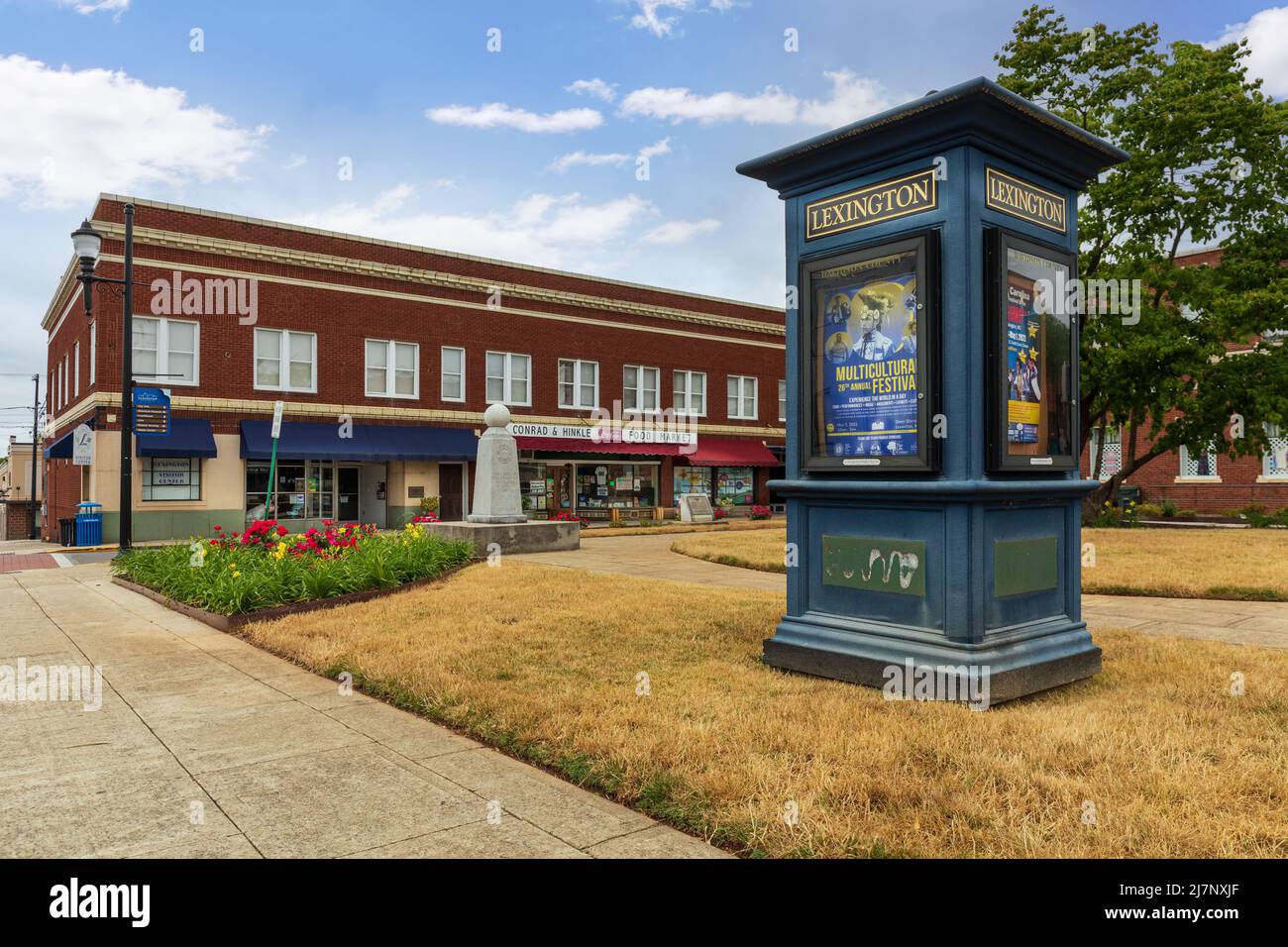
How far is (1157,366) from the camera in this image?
2281cm

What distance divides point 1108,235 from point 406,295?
74.8 feet

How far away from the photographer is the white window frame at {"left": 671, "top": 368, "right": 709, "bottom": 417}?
39188mm

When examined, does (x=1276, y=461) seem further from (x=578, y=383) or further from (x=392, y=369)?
(x=392, y=369)

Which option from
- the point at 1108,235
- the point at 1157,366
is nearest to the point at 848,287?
the point at 1157,366

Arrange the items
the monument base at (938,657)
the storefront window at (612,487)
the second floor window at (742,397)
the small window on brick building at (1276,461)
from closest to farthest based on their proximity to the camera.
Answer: the monument base at (938,657)
the small window on brick building at (1276,461)
the storefront window at (612,487)
the second floor window at (742,397)

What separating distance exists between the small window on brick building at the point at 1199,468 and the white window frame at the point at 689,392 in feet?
65.4

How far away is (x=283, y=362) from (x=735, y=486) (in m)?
20.7

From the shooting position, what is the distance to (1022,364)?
631 cm

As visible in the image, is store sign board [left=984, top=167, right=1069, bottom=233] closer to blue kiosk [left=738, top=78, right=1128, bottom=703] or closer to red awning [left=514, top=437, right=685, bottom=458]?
blue kiosk [left=738, top=78, right=1128, bottom=703]

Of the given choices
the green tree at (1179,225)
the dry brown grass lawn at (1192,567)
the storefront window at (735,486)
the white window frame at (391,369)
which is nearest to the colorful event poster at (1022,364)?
the dry brown grass lawn at (1192,567)

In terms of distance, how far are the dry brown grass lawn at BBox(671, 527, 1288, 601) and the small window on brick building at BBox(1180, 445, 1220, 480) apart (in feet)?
50.7

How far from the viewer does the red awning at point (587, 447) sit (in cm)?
3403

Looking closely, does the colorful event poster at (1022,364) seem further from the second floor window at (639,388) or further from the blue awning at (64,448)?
the second floor window at (639,388)
